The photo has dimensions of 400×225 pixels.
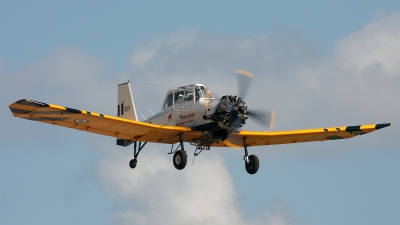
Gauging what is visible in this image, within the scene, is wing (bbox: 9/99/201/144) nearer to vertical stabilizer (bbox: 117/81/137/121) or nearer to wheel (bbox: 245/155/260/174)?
wheel (bbox: 245/155/260/174)

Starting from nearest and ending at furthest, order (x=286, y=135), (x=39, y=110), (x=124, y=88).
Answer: (x=39, y=110) < (x=286, y=135) < (x=124, y=88)

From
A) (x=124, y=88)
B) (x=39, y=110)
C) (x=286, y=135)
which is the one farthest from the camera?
(x=124, y=88)

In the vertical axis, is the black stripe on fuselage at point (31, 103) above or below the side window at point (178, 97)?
below

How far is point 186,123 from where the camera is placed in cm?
4681

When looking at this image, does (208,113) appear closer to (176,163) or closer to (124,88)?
(176,163)

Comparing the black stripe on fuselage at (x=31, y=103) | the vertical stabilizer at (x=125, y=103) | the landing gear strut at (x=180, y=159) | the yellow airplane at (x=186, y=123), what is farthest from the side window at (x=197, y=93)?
the black stripe on fuselage at (x=31, y=103)

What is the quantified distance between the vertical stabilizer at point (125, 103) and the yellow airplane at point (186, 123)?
8.44 feet

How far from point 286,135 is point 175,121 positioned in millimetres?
5719

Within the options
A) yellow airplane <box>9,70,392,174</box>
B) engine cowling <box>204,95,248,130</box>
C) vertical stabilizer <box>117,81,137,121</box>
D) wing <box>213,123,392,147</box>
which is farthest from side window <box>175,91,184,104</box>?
vertical stabilizer <box>117,81,137,121</box>

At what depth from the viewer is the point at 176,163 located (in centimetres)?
4588

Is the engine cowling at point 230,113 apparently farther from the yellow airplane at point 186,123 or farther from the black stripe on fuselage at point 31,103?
the black stripe on fuselage at point 31,103

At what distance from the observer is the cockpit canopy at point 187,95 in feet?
153

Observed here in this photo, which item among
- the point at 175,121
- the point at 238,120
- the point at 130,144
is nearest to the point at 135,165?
the point at 130,144

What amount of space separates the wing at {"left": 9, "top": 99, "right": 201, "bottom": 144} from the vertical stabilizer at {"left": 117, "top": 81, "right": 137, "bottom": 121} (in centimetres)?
439
